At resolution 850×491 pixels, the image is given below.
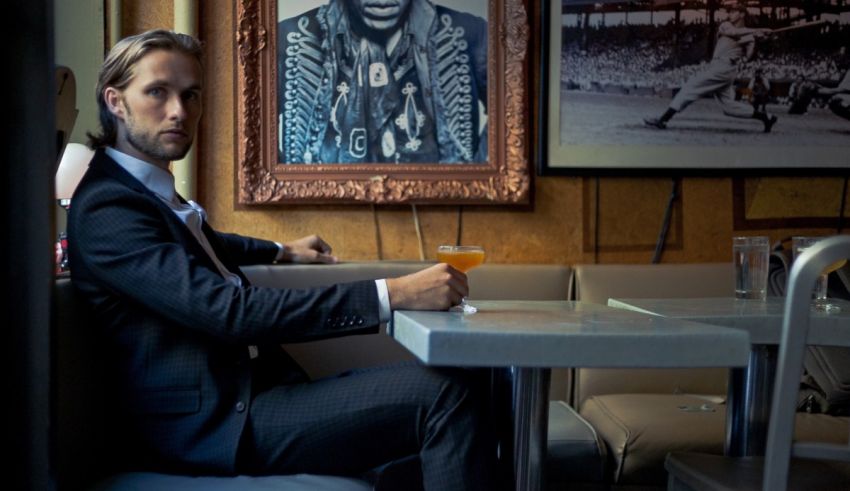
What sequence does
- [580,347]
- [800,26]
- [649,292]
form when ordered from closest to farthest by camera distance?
[580,347], [649,292], [800,26]

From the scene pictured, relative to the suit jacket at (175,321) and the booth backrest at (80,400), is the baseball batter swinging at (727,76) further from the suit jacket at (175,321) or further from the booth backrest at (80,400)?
the booth backrest at (80,400)

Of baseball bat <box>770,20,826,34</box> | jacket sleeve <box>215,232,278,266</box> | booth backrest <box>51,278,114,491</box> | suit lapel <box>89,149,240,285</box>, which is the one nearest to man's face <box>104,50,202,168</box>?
suit lapel <box>89,149,240,285</box>

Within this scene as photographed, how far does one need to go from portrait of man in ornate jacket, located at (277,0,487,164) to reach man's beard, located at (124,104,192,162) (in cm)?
109

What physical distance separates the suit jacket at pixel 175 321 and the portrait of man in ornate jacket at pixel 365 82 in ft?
4.56

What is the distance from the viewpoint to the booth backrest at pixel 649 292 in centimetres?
273

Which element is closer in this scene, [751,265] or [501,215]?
[751,265]

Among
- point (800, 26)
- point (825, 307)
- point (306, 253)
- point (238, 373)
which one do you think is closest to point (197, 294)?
point (238, 373)

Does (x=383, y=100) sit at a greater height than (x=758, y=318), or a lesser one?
greater

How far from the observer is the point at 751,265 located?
1962 millimetres

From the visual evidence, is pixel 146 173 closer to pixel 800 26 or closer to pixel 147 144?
pixel 147 144

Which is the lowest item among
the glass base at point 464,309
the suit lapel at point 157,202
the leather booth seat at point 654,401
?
the leather booth seat at point 654,401

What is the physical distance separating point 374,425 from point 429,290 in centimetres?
27

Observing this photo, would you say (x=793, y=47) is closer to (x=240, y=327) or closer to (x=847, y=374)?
(x=847, y=374)

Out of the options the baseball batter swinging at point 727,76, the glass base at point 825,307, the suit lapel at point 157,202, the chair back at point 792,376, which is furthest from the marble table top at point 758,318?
the baseball batter swinging at point 727,76
